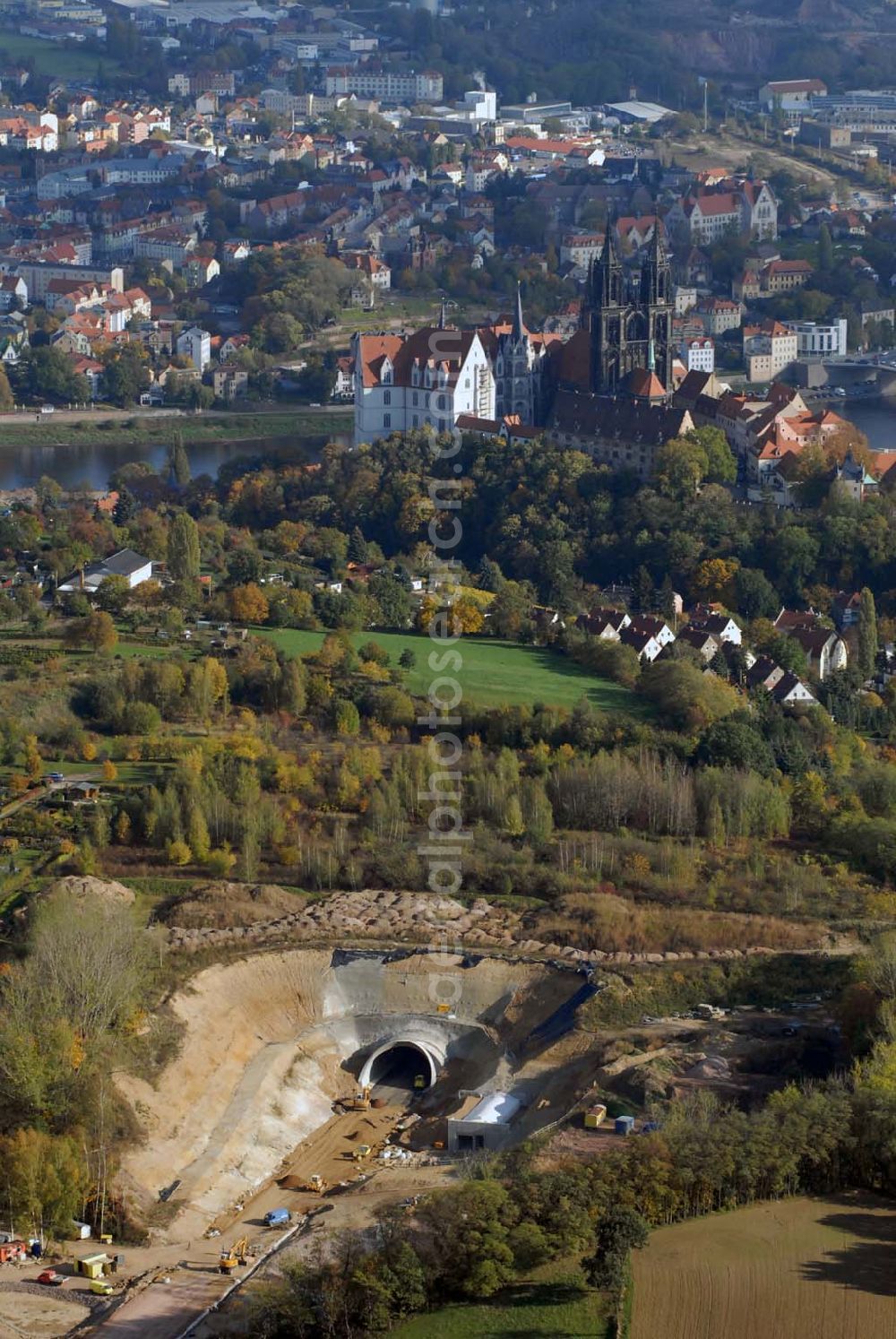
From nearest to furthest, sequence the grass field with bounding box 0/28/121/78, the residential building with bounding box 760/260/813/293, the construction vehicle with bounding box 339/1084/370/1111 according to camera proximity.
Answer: the construction vehicle with bounding box 339/1084/370/1111
the residential building with bounding box 760/260/813/293
the grass field with bounding box 0/28/121/78

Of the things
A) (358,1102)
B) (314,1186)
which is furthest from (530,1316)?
(358,1102)

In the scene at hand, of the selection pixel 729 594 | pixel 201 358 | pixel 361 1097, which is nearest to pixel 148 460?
pixel 201 358

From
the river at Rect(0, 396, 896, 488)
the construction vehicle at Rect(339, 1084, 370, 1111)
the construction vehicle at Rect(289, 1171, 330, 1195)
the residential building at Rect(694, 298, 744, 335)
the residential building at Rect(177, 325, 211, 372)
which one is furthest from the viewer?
the residential building at Rect(177, 325, 211, 372)

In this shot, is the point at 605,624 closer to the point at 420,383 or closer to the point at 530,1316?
the point at 420,383

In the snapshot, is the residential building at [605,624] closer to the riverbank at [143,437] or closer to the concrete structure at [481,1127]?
the concrete structure at [481,1127]

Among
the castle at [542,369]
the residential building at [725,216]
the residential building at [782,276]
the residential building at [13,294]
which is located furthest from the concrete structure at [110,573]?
the residential building at [725,216]

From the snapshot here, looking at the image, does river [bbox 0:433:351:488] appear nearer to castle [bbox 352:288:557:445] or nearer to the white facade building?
the white facade building

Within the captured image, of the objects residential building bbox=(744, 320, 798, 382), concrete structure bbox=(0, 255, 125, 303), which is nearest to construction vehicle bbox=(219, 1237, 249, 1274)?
residential building bbox=(744, 320, 798, 382)

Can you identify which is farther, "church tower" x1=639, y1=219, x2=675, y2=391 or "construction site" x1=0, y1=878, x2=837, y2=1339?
"church tower" x1=639, y1=219, x2=675, y2=391

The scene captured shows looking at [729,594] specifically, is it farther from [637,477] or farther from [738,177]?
[738,177]
